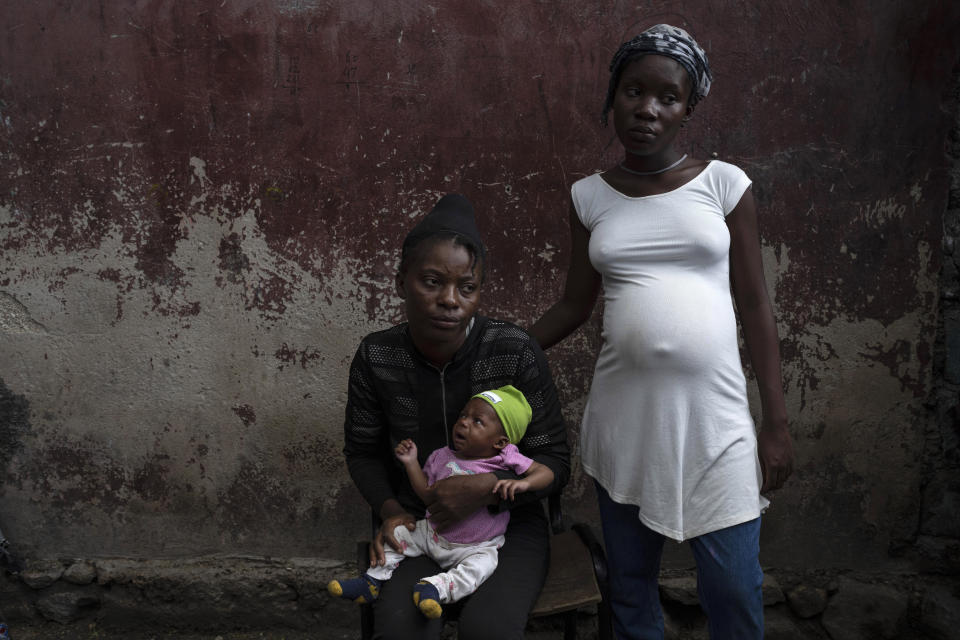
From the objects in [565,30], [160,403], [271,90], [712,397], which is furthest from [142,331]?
[712,397]

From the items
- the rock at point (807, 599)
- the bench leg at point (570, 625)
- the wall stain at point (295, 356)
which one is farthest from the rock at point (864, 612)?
the wall stain at point (295, 356)

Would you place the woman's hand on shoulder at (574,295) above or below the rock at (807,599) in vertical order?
above

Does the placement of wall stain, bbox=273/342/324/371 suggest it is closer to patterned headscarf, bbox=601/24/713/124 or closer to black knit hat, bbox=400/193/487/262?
black knit hat, bbox=400/193/487/262

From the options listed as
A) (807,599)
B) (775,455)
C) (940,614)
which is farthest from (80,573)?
(940,614)

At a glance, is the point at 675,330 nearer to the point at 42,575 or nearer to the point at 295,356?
the point at 295,356

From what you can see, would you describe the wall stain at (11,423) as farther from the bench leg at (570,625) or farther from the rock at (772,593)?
the rock at (772,593)

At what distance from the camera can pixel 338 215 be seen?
9.98 feet

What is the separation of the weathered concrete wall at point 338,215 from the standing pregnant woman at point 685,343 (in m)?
0.95

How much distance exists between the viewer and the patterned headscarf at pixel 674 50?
6.46ft

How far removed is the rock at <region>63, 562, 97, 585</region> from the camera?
3.29m

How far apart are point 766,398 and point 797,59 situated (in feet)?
4.95

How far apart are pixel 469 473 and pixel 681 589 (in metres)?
1.57

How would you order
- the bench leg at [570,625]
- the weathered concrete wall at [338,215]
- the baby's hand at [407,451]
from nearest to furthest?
the baby's hand at [407,451] < the bench leg at [570,625] < the weathered concrete wall at [338,215]

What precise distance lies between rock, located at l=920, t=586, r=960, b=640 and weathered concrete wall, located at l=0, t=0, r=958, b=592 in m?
0.18
